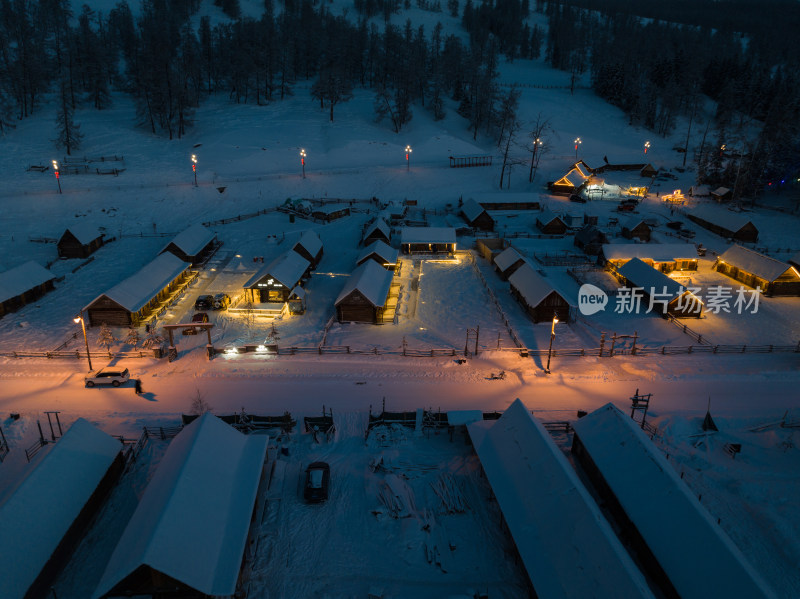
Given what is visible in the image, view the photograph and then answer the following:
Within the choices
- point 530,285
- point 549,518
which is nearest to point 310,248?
point 530,285

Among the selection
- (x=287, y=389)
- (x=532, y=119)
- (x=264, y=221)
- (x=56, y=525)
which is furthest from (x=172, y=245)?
(x=532, y=119)

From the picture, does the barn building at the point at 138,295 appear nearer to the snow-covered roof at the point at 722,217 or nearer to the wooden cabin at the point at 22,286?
the wooden cabin at the point at 22,286

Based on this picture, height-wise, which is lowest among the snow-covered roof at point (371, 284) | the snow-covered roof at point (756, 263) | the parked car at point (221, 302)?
the parked car at point (221, 302)

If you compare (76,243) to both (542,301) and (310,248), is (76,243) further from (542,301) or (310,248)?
(542,301)

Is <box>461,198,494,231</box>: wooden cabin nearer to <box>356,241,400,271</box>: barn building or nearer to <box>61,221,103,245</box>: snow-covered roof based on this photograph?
<box>356,241,400,271</box>: barn building

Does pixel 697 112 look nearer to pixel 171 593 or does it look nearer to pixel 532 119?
pixel 532 119

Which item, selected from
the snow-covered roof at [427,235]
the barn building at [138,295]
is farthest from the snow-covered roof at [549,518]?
the snow-covered roof at [427,235]

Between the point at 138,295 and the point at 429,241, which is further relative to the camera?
the point at 429,241
